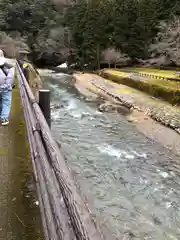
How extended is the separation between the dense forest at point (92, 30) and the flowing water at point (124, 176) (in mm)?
19018

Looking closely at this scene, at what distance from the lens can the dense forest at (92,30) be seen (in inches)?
1634

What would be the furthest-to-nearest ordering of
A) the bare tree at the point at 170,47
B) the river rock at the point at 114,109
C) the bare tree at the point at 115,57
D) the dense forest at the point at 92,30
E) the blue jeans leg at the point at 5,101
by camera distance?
1. the bare tree at the point at 115,57
2. the dense forest at the point at 92,30
3. the bare tree at the point at 170,47
4. the river rock at the point at 114,109
5. the blue jeans leg at the point at 5,101

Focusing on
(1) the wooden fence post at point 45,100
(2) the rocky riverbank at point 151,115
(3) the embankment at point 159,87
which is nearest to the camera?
(1) the wooden fence post at point 45,100

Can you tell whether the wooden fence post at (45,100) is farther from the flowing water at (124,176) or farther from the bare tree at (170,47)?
the bare tree at (170,47)

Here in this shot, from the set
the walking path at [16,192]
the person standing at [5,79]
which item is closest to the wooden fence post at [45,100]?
the walking path at [16,192]

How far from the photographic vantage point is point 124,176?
8305mm

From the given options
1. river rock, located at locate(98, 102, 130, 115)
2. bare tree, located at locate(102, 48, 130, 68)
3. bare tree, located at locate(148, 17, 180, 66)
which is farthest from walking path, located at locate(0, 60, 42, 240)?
bare tree, located at locate(102, 48, 130, 68)

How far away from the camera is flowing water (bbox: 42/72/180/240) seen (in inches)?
239

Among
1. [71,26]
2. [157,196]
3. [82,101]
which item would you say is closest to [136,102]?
[82,101]

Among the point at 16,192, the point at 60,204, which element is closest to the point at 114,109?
the point at 16,192

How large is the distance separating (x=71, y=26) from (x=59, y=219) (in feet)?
198

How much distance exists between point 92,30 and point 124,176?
4622cm

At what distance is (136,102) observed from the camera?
66.9 feet

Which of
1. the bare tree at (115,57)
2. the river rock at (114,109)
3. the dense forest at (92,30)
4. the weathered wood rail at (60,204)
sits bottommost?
the river rock at (114,109)
